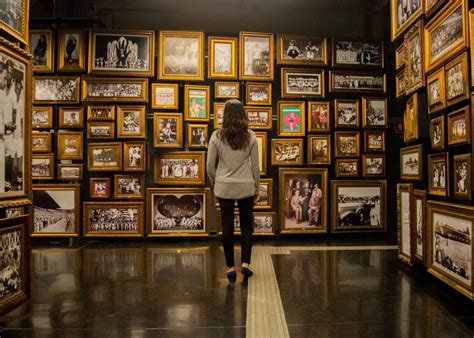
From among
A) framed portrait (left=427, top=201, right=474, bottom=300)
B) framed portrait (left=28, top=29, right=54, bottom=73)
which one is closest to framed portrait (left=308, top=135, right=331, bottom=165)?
framed portrait (left=427, top=201, right=474, bottom=300)

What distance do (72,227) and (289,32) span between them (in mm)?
3915

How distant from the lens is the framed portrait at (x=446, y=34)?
2.61 metres

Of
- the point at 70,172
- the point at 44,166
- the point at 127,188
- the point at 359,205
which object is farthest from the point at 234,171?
the point at 44,166

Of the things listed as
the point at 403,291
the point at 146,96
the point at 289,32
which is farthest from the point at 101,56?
the point at 403,291

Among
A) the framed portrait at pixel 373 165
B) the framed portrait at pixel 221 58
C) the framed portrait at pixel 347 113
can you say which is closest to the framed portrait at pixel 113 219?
the framed portrait at pixel 221 58

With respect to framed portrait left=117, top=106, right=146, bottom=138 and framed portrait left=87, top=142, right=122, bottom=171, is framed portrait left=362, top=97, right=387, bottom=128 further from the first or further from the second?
framed portrait left=87, top=142, right=122, bottom=171

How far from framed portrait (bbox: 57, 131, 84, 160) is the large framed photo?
131 inches

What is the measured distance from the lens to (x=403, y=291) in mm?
2859

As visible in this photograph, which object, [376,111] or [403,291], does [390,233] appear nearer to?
[376,111]

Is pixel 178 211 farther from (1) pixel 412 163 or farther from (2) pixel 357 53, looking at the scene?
(2) pixel 357 53

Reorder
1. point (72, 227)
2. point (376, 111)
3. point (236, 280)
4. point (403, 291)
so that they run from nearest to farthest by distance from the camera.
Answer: point (403, 291) → point (236, 280) → point (72, 227) → point (376, 111)

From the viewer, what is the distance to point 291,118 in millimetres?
5180

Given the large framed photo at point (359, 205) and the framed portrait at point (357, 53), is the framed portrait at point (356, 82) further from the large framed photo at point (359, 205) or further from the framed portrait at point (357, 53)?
the large framed photo at point (359, 205)

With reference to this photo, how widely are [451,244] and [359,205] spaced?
2462mm
